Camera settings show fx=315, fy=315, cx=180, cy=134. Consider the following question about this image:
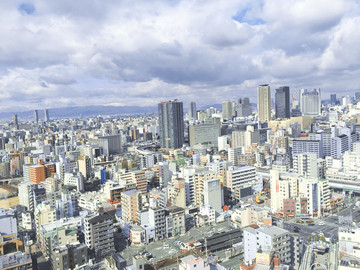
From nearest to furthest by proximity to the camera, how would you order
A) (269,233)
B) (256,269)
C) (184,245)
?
(256,269)
(269,233)
(184,245)

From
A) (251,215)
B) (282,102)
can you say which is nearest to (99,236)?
(251,215)

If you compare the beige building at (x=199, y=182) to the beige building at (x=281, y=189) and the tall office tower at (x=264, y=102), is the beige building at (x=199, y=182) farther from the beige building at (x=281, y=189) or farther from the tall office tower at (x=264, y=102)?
the tall office tower at (x=264, y=102)

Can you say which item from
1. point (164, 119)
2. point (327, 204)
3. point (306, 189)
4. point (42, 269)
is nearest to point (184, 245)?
point (42, 269)

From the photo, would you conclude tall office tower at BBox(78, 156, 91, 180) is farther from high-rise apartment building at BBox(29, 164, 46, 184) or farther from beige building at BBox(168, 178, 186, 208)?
beige building at BBox(168, 178, 186, 208)

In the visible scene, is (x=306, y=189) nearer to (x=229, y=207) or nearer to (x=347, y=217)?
(x=347, y=217)

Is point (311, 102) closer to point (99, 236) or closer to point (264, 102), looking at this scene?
point (264, 102)

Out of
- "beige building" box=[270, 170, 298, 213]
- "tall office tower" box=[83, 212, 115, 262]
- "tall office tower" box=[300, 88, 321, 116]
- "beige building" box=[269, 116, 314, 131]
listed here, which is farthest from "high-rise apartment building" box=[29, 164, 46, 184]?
"tall office tower" box=[300, 88, 321, 116]
